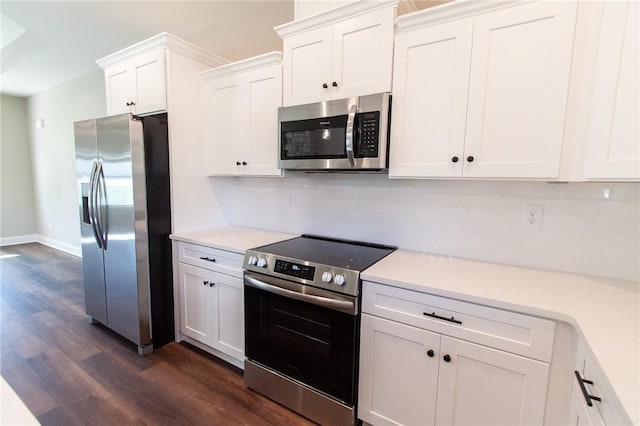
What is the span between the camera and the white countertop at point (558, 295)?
0.86 metres

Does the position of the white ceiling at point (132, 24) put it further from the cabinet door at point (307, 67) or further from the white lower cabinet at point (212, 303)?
the white lower cabinet at point (212, 303)

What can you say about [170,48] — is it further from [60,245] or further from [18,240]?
[18,240]

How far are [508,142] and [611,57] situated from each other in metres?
0.46

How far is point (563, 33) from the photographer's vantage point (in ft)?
4.23

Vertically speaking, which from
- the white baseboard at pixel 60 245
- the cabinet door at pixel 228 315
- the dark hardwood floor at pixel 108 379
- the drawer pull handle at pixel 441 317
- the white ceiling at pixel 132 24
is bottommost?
the dark hardwood floor at pixel 108 379

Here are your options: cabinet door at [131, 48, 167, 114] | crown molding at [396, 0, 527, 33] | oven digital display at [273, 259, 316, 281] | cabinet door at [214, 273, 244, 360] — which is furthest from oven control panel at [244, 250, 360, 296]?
cabinet door at [131, 48, 167, 114]

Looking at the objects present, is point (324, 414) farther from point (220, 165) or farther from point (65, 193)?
point (65, 193)

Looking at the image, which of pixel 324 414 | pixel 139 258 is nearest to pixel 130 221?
pixel 139 258

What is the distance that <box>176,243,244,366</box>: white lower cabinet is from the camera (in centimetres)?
211

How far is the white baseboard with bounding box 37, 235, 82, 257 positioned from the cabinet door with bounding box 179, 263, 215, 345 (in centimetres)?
385

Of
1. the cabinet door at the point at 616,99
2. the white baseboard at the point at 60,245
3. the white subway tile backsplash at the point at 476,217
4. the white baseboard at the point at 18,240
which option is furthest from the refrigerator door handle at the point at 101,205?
the white baseboard at the point at 18,240

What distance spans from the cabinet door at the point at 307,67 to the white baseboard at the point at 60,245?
16.6ft

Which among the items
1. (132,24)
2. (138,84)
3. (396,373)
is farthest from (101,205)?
(396,373)

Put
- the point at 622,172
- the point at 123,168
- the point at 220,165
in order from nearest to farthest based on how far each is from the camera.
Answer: the point at 622,172, the point at 123,168, the point at 220,165
